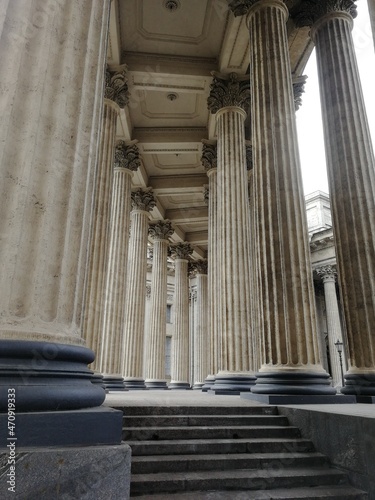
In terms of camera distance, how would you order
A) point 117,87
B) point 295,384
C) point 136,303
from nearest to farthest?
point 295,384
point 117,87
point 136,303

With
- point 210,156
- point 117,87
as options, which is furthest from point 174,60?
point 210,156

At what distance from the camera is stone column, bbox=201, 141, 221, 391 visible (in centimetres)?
1404

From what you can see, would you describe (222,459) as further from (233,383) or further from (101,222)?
(101,222)

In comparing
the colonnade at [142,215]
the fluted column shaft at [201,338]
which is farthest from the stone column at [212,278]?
the fluted column shaft at [201,338]

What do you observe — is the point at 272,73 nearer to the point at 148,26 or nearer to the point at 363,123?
the point at 363,123

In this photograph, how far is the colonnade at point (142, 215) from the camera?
8.90 feet

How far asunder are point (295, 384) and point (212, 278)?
905 cm

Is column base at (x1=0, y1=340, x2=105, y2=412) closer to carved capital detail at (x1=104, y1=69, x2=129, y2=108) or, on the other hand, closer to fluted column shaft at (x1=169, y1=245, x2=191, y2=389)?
carved capital detail at (x1=104, y1=69, x2=129, y2=108)

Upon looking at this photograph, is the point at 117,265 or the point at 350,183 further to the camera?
the point at 117,265

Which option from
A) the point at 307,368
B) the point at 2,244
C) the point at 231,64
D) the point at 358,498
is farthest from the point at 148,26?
the point at 358,498

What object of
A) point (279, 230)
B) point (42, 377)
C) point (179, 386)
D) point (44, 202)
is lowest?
point (179, 386)

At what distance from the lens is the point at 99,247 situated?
38.2ft

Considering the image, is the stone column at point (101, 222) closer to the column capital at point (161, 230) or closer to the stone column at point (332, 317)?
the column capital at point (161, 230)

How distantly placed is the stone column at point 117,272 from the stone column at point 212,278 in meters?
3.37
